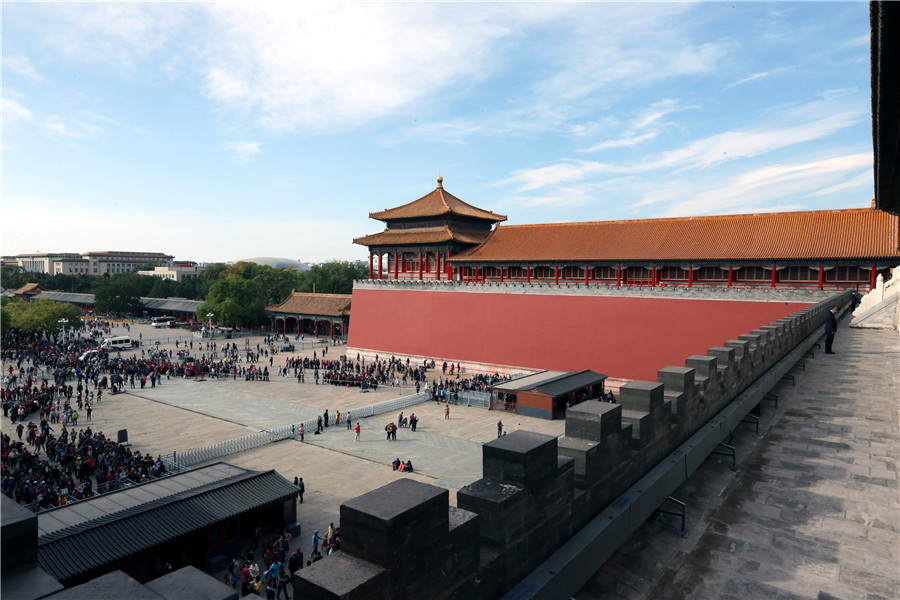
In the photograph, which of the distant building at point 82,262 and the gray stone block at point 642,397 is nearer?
the gray stone block at point 642,397

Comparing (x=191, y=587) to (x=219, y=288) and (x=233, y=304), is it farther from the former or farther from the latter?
(x=219, y=288)

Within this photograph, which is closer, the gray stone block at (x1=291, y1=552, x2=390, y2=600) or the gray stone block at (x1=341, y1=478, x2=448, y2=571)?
the gray stone block at (x1=291, y1=552, x2=390, y2=600)

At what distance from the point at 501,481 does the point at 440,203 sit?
38859 mm

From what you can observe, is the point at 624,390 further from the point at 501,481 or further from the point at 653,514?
the point at 501,481

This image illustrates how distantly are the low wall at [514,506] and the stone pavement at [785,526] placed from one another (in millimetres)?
364

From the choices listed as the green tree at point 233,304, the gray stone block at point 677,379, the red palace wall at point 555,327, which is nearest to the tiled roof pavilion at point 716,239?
the red palace wall at point 555,327

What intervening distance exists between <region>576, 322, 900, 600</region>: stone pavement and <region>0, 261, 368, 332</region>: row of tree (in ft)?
175

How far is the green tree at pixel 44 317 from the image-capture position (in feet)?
143

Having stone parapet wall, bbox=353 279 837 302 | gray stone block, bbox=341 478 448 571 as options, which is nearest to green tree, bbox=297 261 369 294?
stone parapet wall, bbox=353 279 837 302

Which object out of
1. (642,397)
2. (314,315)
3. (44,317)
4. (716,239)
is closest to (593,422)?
(642,397)

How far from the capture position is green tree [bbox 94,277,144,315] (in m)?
67.6

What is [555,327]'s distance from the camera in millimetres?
31250

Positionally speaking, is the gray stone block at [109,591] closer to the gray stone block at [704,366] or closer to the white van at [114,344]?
the gray stone block at [704,366]

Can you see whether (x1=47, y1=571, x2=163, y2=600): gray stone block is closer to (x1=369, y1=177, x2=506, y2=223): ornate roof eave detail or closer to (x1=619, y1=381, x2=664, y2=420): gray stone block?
(x1=619, y1=381, x2=664, y2=420): gray stone block
